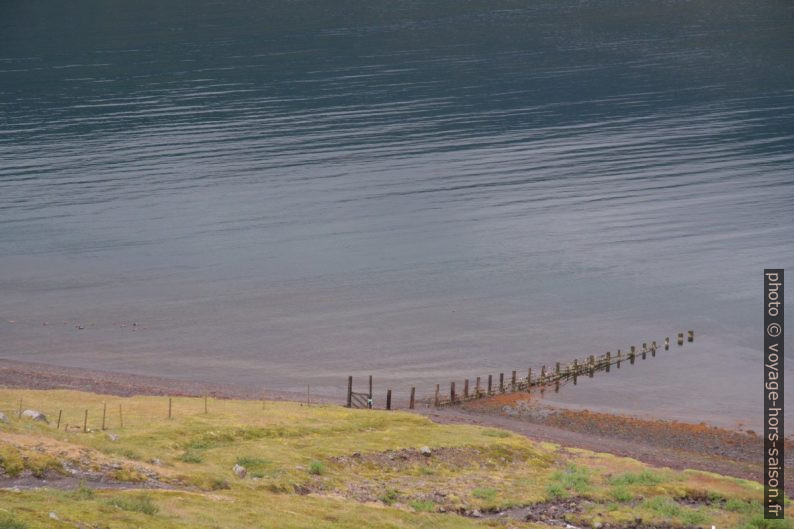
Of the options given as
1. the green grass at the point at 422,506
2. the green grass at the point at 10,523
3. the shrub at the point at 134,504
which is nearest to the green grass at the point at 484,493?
the green grass at the point at 422,506

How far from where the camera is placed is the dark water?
73.8 meters

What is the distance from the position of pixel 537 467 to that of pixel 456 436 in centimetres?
405

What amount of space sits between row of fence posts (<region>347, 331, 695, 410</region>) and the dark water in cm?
161

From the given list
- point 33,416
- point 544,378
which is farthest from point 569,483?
point 544,378

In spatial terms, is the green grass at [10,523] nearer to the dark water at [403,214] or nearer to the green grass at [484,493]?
the green grass at [484,493]

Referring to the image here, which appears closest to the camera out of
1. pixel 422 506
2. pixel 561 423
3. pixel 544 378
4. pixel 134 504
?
pixel 134 504

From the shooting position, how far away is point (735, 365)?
233ft

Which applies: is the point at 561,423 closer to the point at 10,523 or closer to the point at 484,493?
the point at 484,493

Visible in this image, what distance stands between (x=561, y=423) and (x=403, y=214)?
1767 inches

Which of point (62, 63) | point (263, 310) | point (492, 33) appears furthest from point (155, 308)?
point (492, 33)

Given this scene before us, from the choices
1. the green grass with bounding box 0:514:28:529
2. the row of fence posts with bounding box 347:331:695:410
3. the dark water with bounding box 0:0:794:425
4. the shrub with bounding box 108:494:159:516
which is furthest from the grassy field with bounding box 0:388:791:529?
the dark water with bounding box 0:0:794:425

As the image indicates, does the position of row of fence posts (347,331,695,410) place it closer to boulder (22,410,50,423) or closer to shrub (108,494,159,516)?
boulder (22,410,50,423)

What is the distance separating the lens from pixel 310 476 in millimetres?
40125

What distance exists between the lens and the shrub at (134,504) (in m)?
29.6
